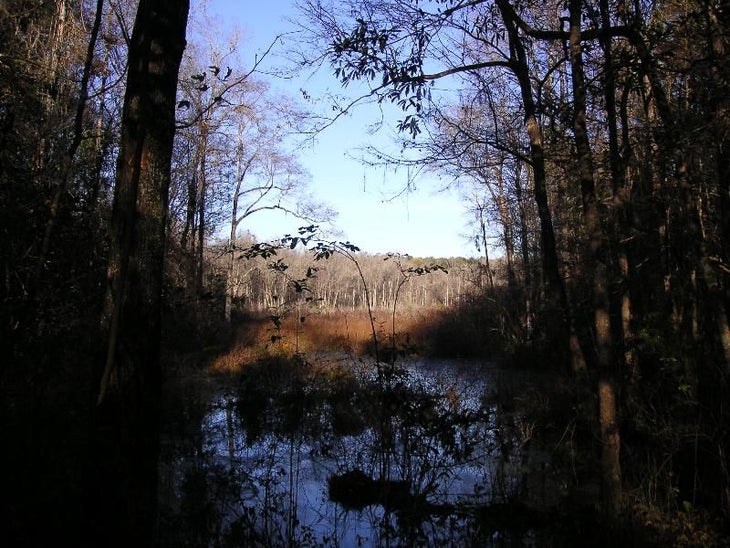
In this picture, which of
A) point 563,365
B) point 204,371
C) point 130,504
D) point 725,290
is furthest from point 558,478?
point 204,371

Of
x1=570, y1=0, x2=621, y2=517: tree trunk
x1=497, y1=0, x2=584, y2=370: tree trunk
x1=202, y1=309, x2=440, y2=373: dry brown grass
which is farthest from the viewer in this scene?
x1=202, y1=309, x2=440, y2=373: dry brown grass

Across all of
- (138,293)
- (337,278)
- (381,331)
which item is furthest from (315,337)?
(337,278)

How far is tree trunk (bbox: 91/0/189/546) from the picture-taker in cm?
338

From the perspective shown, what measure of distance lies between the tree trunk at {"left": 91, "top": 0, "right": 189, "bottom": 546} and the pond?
1210mm

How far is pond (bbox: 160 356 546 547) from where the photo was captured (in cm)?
505

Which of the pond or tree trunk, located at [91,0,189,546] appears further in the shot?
the pond

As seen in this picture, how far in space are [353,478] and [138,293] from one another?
3.50m

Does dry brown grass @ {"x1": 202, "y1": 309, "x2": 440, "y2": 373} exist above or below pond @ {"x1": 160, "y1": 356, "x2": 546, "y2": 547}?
above

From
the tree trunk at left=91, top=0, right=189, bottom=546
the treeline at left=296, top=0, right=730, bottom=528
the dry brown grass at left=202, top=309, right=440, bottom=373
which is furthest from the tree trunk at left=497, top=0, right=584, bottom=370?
the dry brown grass at left=202, top=309, right=440, bottom=373

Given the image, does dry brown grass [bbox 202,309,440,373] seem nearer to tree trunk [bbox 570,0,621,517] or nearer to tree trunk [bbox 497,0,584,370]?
tree trunk [bbox 497,0,584,370]

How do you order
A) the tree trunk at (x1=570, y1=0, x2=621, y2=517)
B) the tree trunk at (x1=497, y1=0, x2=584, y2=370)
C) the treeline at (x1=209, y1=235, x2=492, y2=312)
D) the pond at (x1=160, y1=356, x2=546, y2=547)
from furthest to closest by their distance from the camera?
1. the tree trunk at (x1=497, y1=0, x2=584, y2=370)
2. the treeline at (x1=209, y1=235, x2=492, y2=312)
3. the pond at (x1=160, y1=356, x2=546, y2=547)
4. the tree trunk at (x1=570, y1=0, x2=621, y2=517)

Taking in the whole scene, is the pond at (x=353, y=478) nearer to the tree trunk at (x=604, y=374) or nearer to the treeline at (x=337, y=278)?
the tree trunk at (x=604, y=374)

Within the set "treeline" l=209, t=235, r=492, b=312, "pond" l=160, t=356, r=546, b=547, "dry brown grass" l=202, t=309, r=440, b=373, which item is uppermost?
"treeline" l=209, t=235, r=492, b=312

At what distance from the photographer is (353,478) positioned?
6.18m
